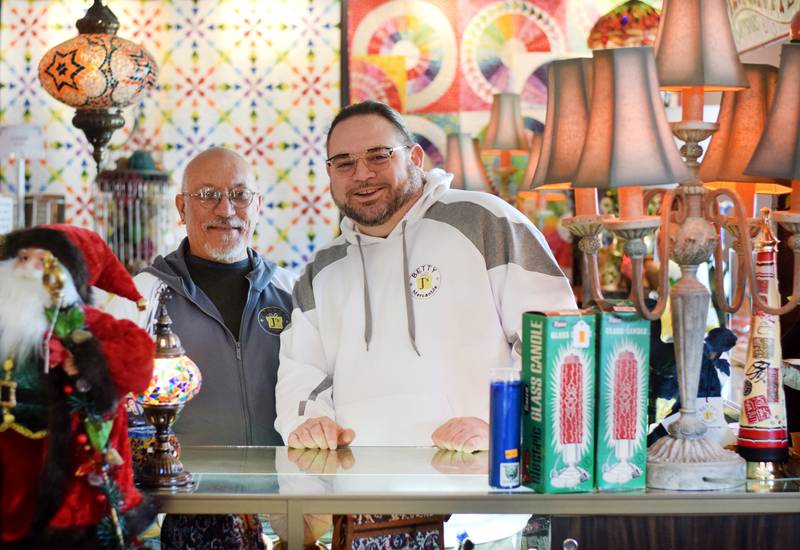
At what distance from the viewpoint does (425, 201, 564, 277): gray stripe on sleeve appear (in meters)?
2.74

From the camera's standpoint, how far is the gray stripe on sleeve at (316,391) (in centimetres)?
261

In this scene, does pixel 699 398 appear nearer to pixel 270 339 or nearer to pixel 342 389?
pixel 342 389

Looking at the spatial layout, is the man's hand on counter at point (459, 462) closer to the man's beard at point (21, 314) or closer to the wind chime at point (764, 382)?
the wind chime at point (764, 382)

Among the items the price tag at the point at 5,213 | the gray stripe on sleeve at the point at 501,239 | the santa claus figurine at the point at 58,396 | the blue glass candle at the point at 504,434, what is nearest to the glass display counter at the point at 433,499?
the blue glass candle at the point at 504,434

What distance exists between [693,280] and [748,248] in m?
0.12

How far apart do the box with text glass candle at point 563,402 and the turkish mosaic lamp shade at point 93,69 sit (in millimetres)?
3248

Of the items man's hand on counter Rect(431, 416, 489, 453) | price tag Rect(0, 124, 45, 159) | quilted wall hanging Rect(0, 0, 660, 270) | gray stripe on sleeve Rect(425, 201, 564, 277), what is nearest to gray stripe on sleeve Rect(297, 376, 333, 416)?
man's hand on counter Rect(431, 416, 489, 453)

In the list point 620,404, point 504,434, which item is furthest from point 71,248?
point 620,404

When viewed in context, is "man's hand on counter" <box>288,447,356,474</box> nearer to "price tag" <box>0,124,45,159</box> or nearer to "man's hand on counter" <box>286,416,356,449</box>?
"man's hand on counter" <box>286,416,356,449</box>

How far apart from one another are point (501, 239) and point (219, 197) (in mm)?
1117

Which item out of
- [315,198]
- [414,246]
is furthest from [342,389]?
[315,198]

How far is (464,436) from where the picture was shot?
228 centimetres

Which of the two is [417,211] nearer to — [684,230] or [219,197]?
[219,197]

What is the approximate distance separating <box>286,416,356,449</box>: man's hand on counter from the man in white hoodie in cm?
16
